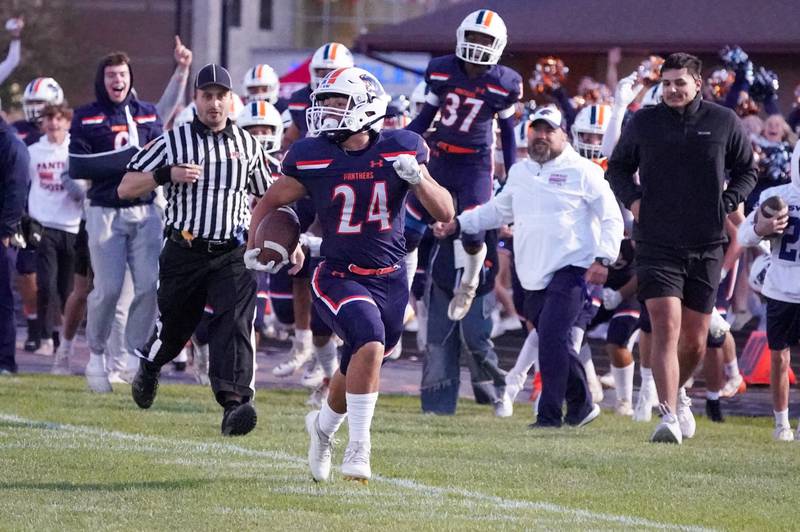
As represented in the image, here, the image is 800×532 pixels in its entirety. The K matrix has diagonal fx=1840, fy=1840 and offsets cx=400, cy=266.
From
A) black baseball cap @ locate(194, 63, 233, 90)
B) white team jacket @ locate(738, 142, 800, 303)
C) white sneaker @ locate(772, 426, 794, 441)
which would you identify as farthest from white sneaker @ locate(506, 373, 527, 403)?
black baseball cap @ locate(194, 63, 233, 90)

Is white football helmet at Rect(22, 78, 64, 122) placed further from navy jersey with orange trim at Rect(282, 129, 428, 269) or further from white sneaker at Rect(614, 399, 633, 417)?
navy jersey with orange trim at Rect(282, 129, 428, 269)

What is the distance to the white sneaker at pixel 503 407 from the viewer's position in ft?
38.7

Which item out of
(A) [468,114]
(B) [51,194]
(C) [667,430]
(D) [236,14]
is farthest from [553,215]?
(D) [236,14]

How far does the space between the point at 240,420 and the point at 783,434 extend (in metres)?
3.30

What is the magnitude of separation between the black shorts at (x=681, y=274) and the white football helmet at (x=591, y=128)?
266 cm

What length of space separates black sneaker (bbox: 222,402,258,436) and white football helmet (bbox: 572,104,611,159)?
3.77 meters

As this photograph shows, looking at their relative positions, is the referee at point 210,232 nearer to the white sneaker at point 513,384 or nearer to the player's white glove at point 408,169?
the player's white glove at point 408,169

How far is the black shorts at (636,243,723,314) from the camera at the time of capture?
9.72 metres

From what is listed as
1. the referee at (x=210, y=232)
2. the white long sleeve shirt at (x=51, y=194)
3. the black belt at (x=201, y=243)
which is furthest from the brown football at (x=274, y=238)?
the white long sleeve shirt at (x=51, y=194)

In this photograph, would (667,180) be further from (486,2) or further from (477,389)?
(486,2)

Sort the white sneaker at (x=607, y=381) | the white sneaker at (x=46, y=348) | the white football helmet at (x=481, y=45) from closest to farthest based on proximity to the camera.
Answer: the white football helmet at (x=481, y=45) < the white sneaker at (x=607, y=381) < the white sneaker at (x=46, y=348)

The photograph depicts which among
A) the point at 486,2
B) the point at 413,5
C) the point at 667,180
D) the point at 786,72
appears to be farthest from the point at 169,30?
the point at 667,180

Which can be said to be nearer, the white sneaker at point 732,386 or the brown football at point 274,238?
the brown football at point 274,238

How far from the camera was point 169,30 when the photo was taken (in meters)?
37.2
